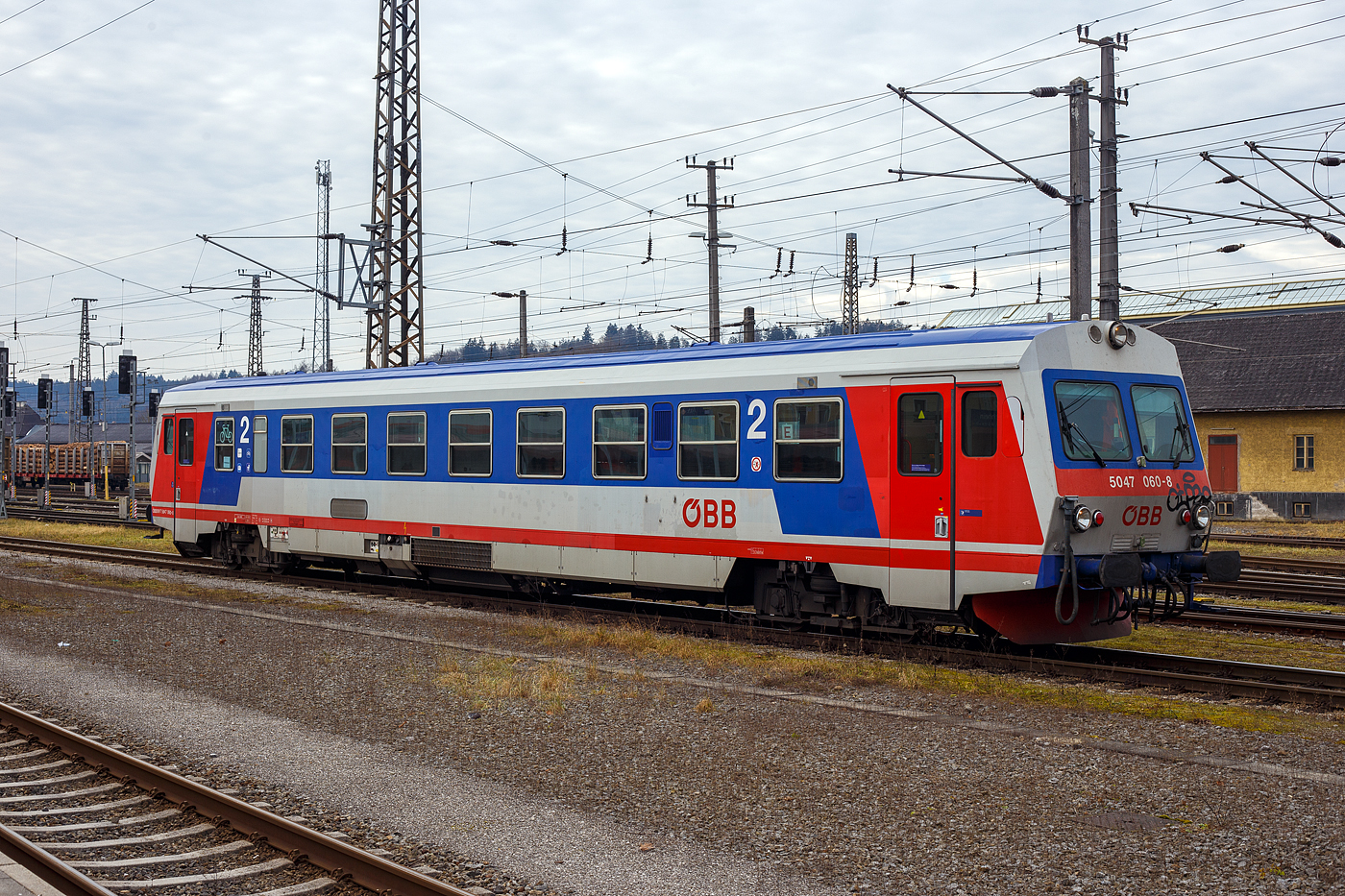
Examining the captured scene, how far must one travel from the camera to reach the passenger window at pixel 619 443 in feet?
46.3

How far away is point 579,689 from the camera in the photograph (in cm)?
1044

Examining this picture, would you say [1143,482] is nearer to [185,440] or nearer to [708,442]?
[708,442]

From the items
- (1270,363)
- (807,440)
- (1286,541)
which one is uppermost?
(1270,363)

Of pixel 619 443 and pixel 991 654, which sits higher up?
pixel 619 443

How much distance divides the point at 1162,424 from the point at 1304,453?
94.5ft

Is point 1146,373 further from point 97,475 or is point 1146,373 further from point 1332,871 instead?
point 97,475

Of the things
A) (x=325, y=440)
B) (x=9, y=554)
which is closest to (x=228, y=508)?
(x=325, y=440)

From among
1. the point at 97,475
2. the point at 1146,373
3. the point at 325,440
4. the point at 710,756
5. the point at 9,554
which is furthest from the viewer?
the point at 97,475

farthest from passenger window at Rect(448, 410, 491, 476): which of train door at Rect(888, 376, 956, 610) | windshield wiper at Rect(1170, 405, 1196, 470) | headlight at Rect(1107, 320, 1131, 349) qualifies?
windshield wiper at Rect(1170, 405, 1196, 470)

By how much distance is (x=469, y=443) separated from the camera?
16.1m

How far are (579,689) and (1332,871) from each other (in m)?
6.18

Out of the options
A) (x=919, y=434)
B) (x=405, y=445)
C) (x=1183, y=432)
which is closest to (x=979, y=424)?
(x=919, y=434)

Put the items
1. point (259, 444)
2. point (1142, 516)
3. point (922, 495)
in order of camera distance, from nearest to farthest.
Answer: point (1142, 516), point (922, 495), point (259, 444)

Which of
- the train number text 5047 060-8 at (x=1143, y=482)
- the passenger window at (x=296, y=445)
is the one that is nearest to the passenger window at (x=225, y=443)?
the passenger window at (x=296, y=445)
